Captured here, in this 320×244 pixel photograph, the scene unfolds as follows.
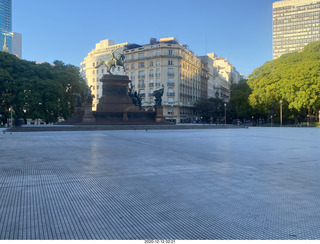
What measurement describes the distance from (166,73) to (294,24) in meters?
93.9

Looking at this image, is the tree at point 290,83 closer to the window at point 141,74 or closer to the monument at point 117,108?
the monument at point 117,108

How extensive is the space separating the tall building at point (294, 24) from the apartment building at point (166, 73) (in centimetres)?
7863

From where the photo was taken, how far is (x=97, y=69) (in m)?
94.8

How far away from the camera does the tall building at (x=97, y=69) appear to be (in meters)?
92.8

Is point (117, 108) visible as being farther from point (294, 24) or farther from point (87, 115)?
point (294, 24)

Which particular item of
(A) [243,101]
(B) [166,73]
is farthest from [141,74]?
(A) [243,101]

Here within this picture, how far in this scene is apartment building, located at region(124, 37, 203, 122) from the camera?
256 ft

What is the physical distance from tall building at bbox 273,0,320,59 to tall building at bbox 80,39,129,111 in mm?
89053

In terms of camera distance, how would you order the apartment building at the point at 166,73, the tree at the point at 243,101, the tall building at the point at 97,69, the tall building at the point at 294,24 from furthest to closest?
the tall building at the point at 294,24 < the tall building at the point at 97,69 < the apartment building at the point at 166,73 < the tree at the point at 243,101

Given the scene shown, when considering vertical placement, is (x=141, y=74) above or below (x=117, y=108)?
above

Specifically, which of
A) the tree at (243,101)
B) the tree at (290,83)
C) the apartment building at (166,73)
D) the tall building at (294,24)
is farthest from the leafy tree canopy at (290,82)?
the tall building at (294,24)

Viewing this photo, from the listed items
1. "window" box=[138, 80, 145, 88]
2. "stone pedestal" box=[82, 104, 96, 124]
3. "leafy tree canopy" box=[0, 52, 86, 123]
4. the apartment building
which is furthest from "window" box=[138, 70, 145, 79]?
"stone pedestal" box=[82, 104, 96, 124]

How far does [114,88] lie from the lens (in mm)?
35969

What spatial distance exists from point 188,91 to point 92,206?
82.9 m
